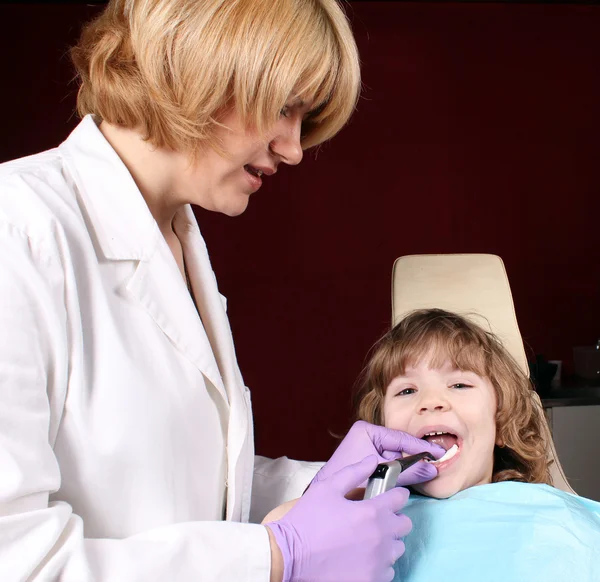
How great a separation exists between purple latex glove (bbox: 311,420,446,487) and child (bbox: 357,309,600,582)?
87 mm

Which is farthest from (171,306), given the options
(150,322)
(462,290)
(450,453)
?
(462,290)

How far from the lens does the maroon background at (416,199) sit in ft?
11.1

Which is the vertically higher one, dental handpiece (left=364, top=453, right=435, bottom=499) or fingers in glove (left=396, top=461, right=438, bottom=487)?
dental handpiece (left=364, top=453, right=435, bottom=499)

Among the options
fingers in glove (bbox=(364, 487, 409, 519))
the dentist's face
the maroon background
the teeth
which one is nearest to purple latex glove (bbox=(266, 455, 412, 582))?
fingers in glove (bbox=(364, 487, 409, 519))

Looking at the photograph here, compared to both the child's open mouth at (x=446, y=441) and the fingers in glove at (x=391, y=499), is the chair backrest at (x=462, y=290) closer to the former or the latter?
the child's open mouth at (x=446, y=441)

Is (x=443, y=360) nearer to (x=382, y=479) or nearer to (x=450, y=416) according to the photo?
(x=450, y=416)

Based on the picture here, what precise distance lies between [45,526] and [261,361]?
2.68 metres

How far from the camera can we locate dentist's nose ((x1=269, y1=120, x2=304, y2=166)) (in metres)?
1.08

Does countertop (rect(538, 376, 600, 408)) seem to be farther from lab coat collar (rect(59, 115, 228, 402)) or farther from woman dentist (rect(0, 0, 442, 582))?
lab coat collar (rect(59, 115, 228, 402))

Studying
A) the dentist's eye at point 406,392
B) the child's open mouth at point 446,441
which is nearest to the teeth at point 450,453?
the child's open mouth at point 446,441

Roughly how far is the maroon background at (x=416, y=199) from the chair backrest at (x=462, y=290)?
4.39 ft

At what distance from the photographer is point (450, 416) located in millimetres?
1412

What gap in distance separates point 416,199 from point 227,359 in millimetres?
2416

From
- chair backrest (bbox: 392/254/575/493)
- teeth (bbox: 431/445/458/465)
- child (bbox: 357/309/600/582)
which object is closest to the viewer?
child (bbox: 357/309/600/582)
